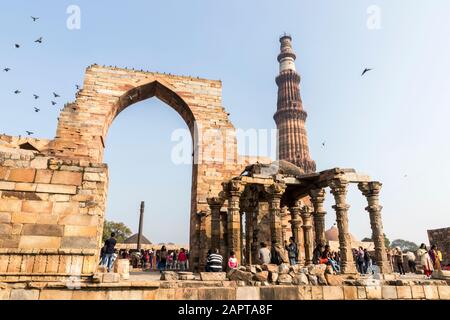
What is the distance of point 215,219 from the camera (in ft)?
41.1

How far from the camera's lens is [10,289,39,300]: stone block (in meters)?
4.27

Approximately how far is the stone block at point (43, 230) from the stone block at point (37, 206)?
247 millimetres

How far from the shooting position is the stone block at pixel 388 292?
539 centimetres

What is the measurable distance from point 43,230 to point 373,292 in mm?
5769

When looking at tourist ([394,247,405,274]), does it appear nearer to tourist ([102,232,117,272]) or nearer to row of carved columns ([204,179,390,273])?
row of carved columns ([204,179,390,273])

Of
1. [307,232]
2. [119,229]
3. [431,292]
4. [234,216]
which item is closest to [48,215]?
[234,216]

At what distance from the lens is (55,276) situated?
4688 mm

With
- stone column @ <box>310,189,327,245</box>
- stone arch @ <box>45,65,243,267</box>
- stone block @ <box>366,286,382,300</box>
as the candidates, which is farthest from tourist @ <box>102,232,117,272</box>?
stone column @ <box>310,189,327,245</box>

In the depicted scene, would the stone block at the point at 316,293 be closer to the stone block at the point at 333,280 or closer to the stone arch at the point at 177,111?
the stone block at the point at 333,280

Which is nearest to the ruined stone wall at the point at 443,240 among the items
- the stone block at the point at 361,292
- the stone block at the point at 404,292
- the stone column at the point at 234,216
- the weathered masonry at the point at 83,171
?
the weathered masonry at the point at 83,171

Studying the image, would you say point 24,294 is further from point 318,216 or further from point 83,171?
point 318,216

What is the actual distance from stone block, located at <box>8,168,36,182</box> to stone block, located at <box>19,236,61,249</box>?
977 millimetres
